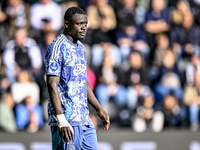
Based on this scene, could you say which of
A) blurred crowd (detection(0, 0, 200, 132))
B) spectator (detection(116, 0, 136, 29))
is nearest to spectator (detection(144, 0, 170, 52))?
blurred crowd (detection(0, 0, 200, 132))

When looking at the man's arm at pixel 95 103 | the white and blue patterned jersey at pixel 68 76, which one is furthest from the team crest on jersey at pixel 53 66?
the man's arm at pixel 95 103

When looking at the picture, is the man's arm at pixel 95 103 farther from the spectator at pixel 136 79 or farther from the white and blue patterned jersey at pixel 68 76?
the spectator at pixel 136 79

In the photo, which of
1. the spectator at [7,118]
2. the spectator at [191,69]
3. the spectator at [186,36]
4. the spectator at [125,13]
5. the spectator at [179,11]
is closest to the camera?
the spectator at [7,118]

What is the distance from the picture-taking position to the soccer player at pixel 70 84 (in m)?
4.62

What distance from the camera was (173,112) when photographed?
10.3 metres

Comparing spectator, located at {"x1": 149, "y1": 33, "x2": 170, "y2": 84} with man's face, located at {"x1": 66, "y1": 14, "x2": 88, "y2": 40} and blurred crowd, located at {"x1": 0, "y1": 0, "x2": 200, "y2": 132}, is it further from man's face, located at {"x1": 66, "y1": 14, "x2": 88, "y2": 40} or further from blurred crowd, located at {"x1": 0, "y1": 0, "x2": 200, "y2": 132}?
man's face, located at {"x1": 66, "y1": 14, "x2": 88, "y2": 40}

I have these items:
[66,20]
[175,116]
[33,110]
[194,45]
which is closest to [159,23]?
[194,45]

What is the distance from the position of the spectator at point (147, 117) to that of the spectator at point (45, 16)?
2559 millimetres

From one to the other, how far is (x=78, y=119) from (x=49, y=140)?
4.50m

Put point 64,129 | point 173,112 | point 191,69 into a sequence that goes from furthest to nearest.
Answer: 1. point 191,69
2. point 173,112
3. point 64,129

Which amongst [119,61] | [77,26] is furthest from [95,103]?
[119,61]

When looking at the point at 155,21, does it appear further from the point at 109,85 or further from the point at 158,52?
the point at 109,85

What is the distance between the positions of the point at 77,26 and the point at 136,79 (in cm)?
572

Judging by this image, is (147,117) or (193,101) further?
(193,101)
